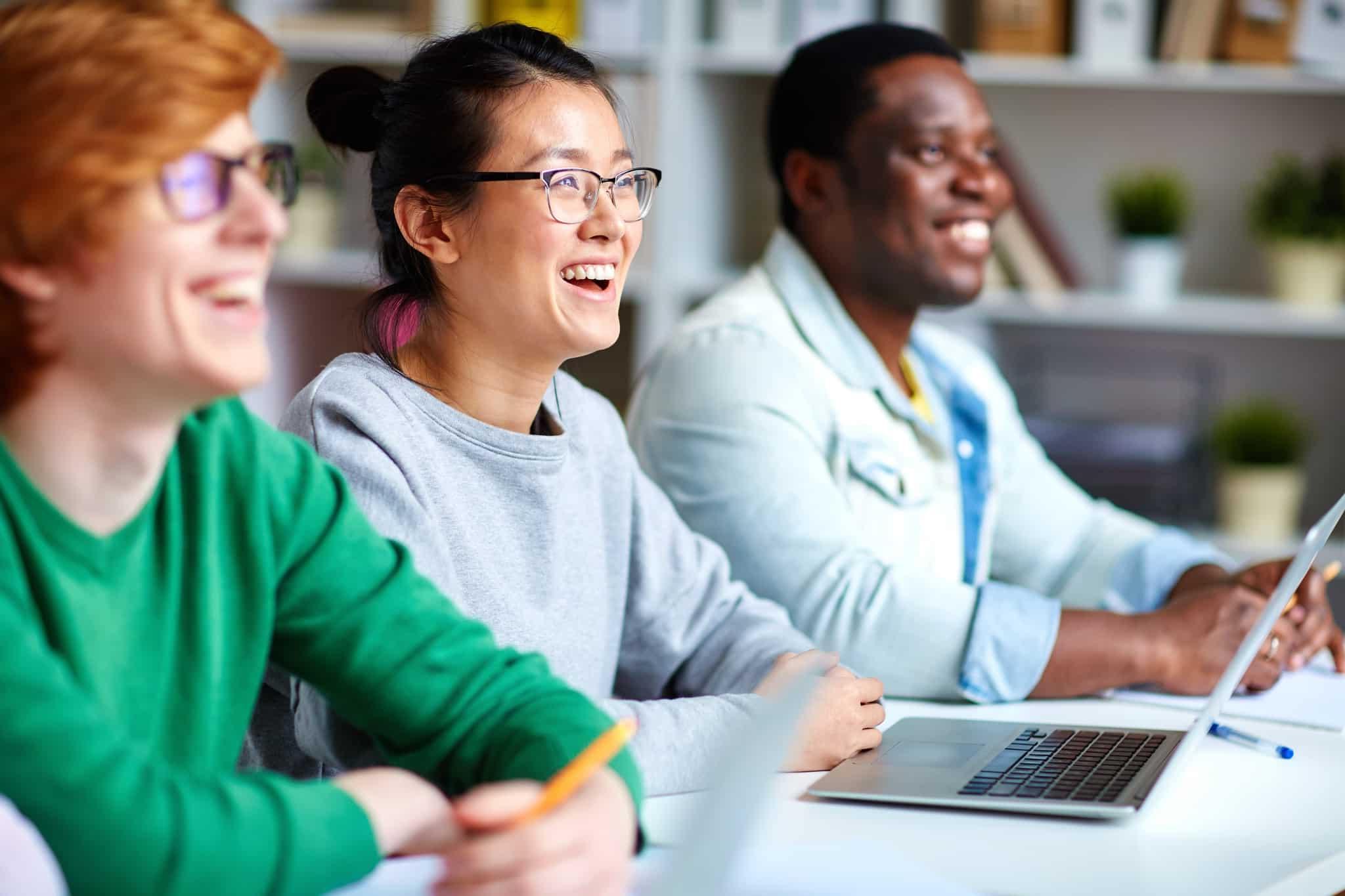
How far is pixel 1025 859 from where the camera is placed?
36.4 inches

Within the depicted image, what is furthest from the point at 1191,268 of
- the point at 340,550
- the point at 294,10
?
the point at 340,550

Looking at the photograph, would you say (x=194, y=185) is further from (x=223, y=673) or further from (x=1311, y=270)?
(x=1311, y=270)

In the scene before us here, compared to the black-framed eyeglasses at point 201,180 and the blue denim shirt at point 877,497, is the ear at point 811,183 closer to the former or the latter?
the blue denim shirt at point 877,497

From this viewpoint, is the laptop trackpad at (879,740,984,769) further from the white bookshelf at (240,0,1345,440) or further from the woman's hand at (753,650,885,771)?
the white bookshelf at (240,0,1345,440)

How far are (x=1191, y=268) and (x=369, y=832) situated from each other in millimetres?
2609

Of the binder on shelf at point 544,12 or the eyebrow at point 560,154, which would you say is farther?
the binder on shelf at point 544,12

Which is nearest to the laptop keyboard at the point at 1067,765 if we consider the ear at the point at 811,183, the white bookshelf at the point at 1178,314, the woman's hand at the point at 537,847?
the woman's hand at the point at 537,847

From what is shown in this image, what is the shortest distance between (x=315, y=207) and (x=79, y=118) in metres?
2.44

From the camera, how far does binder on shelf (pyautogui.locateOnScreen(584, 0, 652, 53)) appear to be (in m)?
2.86

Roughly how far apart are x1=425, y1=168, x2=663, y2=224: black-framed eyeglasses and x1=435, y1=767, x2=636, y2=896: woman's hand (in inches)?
20.4

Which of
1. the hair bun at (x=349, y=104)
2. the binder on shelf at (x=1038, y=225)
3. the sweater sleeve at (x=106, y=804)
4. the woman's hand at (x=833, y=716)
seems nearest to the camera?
the sweater sleeve at (x=106, y=804)

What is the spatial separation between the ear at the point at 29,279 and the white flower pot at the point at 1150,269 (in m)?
2.37

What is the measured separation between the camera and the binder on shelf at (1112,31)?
2.73 m

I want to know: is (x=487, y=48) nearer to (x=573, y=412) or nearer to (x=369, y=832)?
(x=573, y=412)
